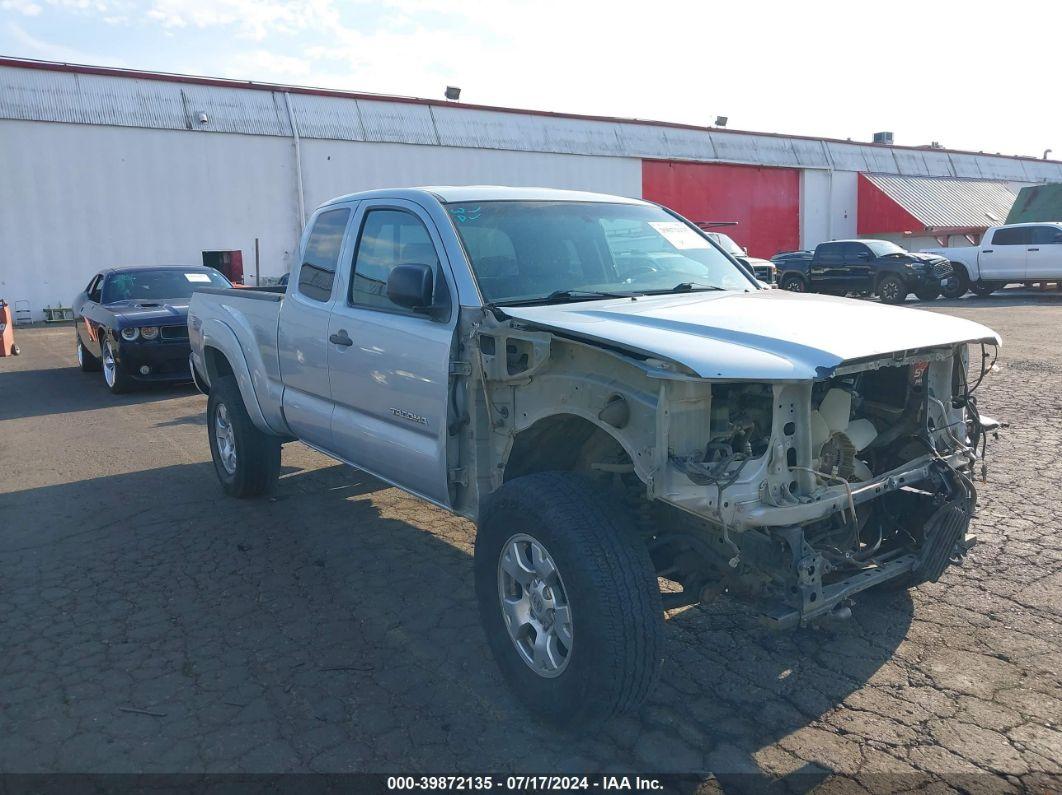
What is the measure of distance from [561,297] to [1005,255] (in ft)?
71.2

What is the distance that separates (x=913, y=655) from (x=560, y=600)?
1.64 metres

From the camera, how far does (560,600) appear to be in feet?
10.5

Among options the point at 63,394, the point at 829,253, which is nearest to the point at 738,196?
the point at 829,253

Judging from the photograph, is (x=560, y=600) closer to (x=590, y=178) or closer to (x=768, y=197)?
(x=590, y=178)

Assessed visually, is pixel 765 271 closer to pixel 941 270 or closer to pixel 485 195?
pixel 941 270

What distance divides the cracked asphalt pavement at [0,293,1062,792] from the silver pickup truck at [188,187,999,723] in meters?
0.37

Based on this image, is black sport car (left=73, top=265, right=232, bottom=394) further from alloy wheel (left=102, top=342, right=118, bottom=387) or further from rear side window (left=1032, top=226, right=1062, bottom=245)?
rear side window (left=1032, top=226, right=1062, bottom=245)

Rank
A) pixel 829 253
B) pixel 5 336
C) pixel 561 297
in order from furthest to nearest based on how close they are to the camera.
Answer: pixel 829 253, pixel 5 336, pixel 561 297

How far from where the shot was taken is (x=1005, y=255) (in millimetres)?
21875

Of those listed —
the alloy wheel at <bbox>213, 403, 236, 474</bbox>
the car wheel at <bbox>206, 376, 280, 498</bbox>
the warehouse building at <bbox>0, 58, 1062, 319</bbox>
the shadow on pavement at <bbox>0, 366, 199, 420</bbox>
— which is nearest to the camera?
the car wheel at <bbox>206, 376, 280, 498</bbox>

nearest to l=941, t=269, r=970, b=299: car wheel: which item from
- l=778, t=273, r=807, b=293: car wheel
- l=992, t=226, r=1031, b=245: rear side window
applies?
l=992, t=226, r=1031, b=245: rear side window

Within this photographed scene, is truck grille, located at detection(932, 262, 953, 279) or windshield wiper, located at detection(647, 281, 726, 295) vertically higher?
windshield wiper, located at detection(647, 281, 726, 295)

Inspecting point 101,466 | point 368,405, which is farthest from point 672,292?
point 101,466

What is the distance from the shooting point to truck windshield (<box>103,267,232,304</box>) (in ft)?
39.4
